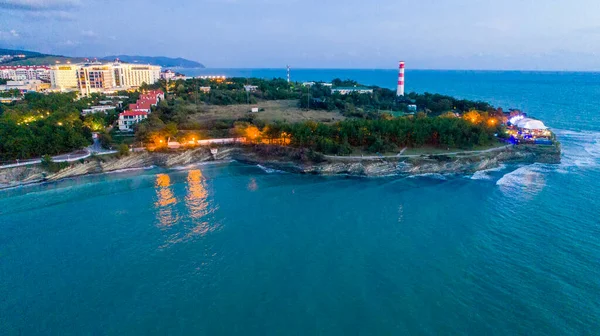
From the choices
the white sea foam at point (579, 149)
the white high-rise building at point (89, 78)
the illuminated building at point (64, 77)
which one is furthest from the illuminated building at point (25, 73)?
the white sea foam at point (579, 149)

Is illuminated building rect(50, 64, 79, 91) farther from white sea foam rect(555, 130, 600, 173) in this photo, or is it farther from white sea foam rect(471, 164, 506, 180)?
white sea foam rect(555, 130, 600, 173)

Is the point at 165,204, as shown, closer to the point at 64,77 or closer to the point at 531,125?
the point at 531,125

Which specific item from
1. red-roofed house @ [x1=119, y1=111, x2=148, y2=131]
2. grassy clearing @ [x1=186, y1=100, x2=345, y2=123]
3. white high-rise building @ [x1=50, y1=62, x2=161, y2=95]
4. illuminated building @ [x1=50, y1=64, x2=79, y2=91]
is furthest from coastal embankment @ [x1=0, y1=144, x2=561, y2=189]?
illuminated building @ [x1=50, y1=64, x2=79, y2=91]

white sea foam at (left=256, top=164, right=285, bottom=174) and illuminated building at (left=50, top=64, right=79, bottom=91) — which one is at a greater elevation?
illuminated building at (left=50, top=64, right=79, bottom=91)

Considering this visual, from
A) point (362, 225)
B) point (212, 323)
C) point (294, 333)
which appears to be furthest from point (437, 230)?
point (212, 323)

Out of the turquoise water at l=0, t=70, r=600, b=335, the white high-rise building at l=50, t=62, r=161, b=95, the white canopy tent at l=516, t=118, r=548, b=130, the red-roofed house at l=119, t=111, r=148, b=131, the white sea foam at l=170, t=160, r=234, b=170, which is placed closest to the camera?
the turquoise water at l=0, t=70, r=600, b=335

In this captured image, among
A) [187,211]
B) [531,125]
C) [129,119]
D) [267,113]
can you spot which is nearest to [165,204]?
[187,211]

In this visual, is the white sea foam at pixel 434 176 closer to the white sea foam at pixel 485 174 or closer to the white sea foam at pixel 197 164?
the white sea foam at pixel 485 174
